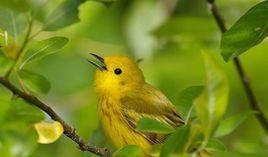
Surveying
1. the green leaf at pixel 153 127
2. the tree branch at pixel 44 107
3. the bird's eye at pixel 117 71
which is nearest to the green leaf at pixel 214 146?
the green leaf at pixel 153 127

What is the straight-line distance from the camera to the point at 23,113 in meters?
2.26

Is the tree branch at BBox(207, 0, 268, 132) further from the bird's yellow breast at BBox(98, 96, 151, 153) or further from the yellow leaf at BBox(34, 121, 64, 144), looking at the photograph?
the yellow leaf at BBox(34, 121, 64, 144)

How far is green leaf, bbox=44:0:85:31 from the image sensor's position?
321 centimetres

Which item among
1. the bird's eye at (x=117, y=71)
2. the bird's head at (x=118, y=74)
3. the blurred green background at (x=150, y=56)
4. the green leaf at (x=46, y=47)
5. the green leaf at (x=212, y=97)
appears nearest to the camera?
the green leaf at (x=212, y=97)

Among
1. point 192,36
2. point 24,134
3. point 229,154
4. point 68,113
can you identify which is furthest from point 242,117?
point 68,113

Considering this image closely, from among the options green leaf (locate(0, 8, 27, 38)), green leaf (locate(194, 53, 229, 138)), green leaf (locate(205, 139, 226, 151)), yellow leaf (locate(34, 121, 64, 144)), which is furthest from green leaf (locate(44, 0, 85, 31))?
green leaf (locate(194, 53, 229, 138))

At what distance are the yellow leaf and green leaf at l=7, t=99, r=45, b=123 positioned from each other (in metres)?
0.04

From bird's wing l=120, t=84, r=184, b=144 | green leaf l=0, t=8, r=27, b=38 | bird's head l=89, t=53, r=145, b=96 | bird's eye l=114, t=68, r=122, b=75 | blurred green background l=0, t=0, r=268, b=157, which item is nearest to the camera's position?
green leaf l=0, t=8, r=27, b=38

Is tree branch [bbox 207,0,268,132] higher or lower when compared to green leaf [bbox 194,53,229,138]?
lower

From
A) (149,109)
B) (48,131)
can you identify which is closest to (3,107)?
(48,131)

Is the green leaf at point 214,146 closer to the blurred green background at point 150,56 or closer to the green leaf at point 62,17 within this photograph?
the green leaf at point 62,17

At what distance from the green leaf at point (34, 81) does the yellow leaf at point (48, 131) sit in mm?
272

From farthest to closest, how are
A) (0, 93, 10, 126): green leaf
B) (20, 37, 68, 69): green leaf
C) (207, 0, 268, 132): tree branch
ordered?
1. (207, 0, 268, 132): tree branch
2. (20, 37, 68, 69): green leaf
3. (0, 93, 10, 126): green leaf

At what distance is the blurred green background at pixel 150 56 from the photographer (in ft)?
16.3
